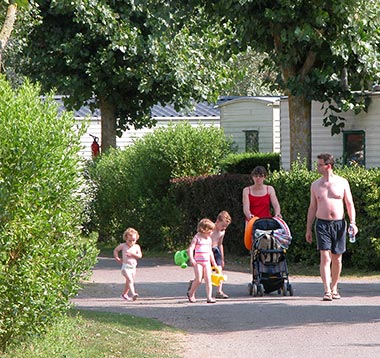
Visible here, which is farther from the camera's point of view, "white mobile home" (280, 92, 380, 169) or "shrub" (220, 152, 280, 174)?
"shrub" (220, 152, 280, 174)

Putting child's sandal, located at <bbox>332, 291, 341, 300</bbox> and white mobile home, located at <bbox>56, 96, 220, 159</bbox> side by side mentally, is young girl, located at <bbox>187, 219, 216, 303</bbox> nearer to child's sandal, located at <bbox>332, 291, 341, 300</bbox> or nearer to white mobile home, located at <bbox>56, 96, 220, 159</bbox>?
child's sandal, located at <bbox>332, 291, 341, 300</bbox>

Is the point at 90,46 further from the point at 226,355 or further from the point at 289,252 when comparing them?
the point at 226,355

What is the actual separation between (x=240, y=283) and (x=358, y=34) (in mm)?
5130

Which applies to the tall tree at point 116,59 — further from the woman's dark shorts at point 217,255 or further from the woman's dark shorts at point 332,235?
the woman's dark shorts at point 332,235

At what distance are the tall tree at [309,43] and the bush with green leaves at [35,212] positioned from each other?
959 centimetres

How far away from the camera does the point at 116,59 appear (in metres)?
26.6

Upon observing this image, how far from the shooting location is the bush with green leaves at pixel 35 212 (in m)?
8.33

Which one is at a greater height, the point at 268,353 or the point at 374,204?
the point at 374,204

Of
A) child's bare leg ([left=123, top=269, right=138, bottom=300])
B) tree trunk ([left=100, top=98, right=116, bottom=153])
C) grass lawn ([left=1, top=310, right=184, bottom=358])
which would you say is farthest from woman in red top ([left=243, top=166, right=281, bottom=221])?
tree trunk ([left=100, top=98, right=116, bottom=153])

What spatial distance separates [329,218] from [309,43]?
19.8 feet

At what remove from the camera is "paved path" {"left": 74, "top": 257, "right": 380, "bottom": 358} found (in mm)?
10070

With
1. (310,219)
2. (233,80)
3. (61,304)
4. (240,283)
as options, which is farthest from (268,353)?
(233,80)

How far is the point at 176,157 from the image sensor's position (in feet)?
74.9

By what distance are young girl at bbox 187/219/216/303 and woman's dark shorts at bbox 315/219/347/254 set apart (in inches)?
55.3
